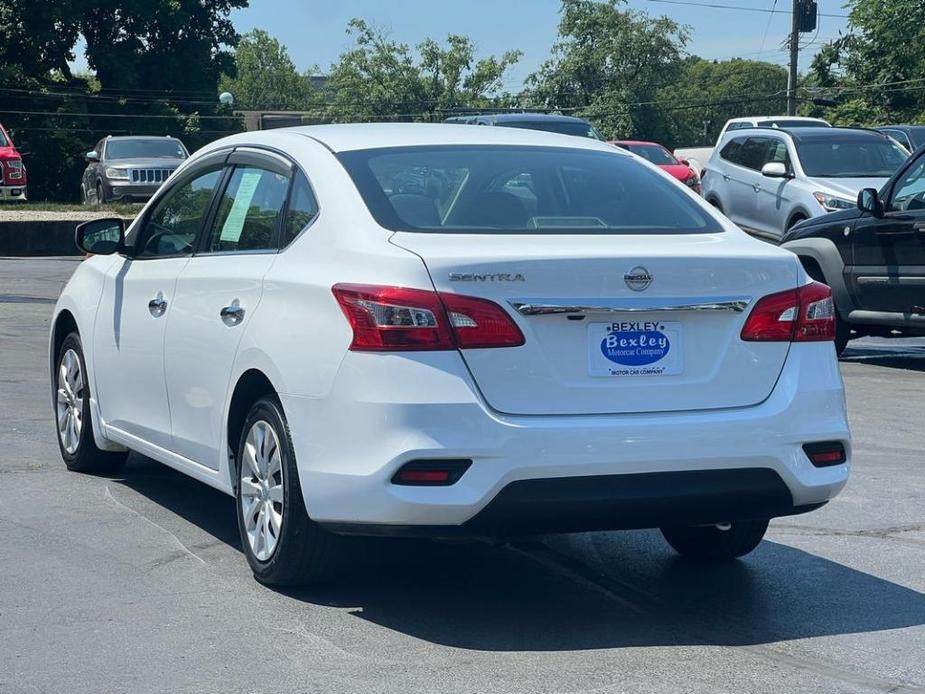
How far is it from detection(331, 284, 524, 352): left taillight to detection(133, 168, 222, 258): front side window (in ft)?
6.06

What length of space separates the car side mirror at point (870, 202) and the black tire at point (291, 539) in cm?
733

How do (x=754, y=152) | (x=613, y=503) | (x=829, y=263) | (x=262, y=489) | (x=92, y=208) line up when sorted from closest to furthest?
(x=613, y=503) < (x=262, y=489) < (x=829, y=263) < (x=754, y=152) < (x=92, y=208)

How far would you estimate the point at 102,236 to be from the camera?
280 inches

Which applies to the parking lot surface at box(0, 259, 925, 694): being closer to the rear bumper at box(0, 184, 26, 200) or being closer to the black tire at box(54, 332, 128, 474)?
the black tire at box(54, 332, 128, 474)

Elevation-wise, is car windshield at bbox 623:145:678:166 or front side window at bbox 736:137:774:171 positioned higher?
front side window at bbox 736:137:774:171

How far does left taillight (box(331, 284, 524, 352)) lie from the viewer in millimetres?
4824

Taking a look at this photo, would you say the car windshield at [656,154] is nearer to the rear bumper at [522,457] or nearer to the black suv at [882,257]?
the black suv at [882,257]

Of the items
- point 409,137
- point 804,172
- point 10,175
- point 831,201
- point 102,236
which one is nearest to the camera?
point 409,137

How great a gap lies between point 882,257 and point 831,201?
21.4 ft

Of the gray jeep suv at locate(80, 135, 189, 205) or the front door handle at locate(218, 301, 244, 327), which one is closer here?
the front door handle at locate(218, 301, 244, 327)

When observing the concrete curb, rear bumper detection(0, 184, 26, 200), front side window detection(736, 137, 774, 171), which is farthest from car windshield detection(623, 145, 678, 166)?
the concrete curb

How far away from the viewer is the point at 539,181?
5.72 m

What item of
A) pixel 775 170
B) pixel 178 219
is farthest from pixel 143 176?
pixel 178 219

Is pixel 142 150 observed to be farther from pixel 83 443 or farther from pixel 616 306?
pixel 616 306
